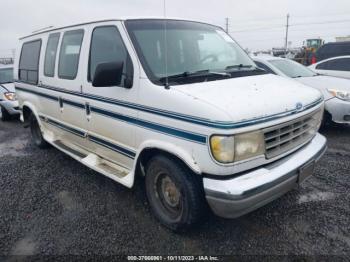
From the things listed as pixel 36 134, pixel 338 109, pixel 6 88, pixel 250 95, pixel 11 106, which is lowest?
pixel 36 134

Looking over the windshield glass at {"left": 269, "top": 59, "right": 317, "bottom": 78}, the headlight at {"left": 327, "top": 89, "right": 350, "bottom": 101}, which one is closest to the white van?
the headlight at {"left": 327, "top": 89, "right": 350, "bottom": 101}

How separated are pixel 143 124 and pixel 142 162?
47 cm

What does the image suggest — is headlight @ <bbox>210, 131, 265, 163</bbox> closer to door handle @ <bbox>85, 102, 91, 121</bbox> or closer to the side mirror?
the side mirror

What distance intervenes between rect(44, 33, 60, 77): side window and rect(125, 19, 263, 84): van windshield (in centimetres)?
187

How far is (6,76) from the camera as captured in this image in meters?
9.40

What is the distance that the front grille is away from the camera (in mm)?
2607

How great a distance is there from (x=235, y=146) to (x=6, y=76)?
926 cm

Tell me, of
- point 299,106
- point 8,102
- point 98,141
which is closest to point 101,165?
point 98,141

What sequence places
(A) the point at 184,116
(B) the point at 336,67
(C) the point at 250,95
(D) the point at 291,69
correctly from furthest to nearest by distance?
(B) the point at 336,67 < (D) the point at 291,69 < (C) the point at 250,95 < (A) the point at 184,116

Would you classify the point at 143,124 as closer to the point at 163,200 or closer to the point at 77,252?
the point at 163,200

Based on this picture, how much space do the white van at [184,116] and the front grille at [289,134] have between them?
0.4 inches

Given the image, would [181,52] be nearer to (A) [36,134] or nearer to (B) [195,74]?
(B) [195,74]

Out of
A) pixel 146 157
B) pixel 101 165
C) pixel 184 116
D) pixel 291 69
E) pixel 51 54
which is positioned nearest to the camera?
pixel 184 116

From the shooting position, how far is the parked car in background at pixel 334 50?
38.3 feet
